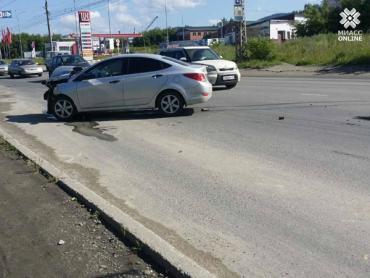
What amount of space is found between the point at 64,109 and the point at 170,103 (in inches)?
104

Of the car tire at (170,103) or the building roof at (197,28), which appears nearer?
the car tire at (170,103)

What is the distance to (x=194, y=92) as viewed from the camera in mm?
12875

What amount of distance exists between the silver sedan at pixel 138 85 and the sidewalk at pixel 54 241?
631cm

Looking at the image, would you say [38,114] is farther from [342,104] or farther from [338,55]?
[338,55]

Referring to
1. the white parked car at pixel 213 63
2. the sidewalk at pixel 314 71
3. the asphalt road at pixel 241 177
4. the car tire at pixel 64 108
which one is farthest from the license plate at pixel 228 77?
the sidewalk at pixel 314 71

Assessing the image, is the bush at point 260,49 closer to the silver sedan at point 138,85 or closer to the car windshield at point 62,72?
the car windshield at point 62,72

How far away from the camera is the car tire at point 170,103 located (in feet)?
42.6

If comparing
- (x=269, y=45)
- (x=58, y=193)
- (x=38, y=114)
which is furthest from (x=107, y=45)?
(x=58, y=193)

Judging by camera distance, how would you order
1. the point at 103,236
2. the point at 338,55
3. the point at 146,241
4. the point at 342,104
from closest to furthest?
the point at 146,241 → the point at 103,236 → the point at 342,104 → the point at 338,55

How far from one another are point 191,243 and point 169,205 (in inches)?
48.7

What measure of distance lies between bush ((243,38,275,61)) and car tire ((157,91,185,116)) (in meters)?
26.5

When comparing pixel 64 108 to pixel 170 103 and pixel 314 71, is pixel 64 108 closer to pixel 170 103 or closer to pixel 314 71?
pixel 170 103

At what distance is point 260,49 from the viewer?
38531mm

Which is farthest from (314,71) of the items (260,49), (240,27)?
(240,27)
